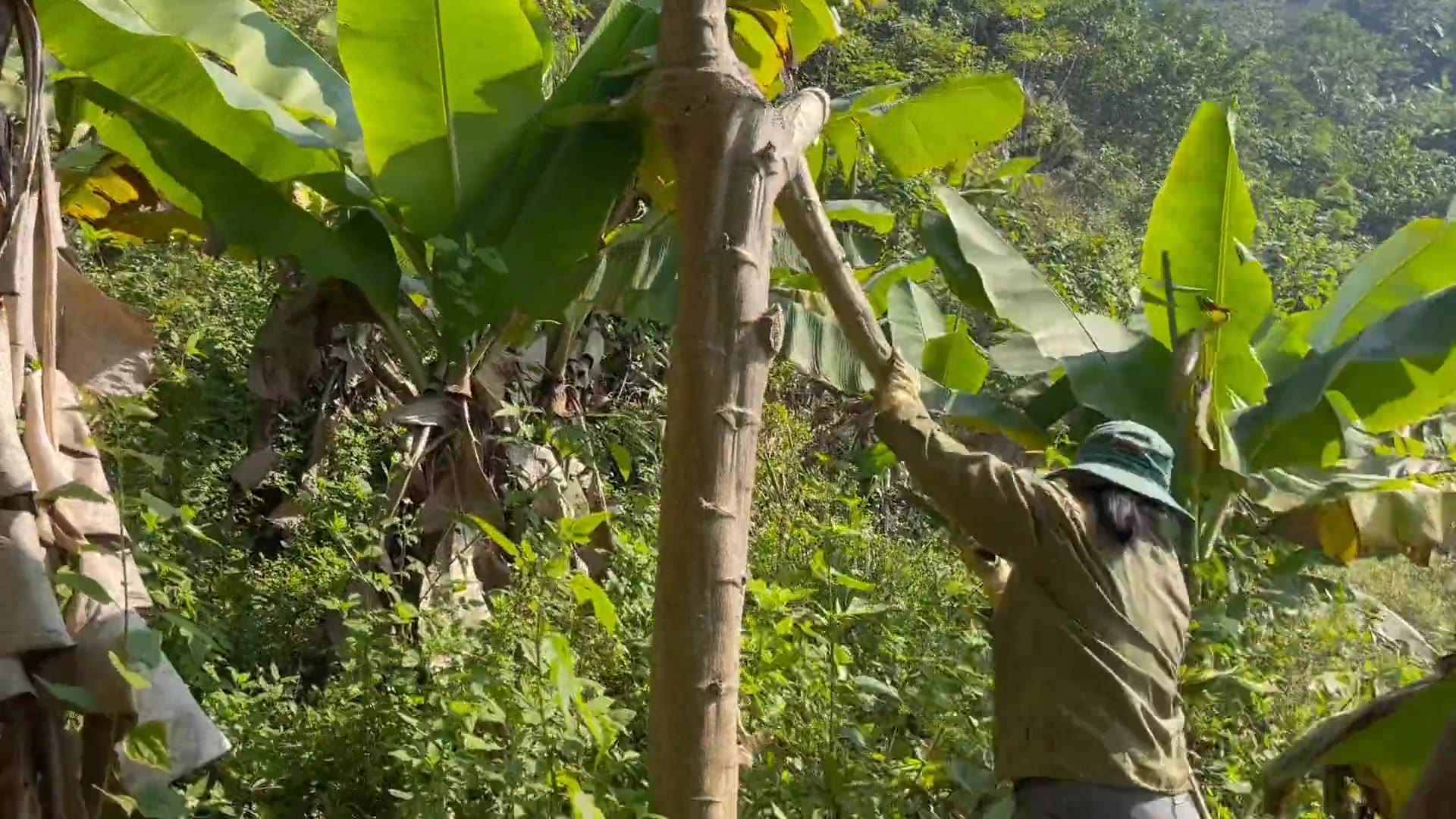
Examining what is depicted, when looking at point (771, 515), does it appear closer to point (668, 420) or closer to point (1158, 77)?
point (668, 420)

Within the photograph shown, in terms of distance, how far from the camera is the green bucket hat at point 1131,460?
2359mm

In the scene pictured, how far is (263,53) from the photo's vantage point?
10.1 ft

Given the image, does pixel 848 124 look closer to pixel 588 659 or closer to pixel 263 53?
pixel 263 53

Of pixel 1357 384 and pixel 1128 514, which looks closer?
pixel 1128 514

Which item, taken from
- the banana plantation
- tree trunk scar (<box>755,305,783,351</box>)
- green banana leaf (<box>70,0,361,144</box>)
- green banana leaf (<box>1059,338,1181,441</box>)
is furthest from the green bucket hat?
green banana leaf (<box>70,0,361,144</box>)

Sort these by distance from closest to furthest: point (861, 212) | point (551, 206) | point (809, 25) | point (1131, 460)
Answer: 1. point (1131, 460)
2. point (551, 206)
3. point (809, 25)
4. point (861, 212)

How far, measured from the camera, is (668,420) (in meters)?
1.91

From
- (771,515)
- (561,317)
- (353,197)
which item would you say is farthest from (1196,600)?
(353,197)

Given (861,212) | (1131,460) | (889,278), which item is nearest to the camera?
(1131,460)

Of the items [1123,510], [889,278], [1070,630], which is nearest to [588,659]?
[1070,630]

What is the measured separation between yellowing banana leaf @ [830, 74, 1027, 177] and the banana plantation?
14mm

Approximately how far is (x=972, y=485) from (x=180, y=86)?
2.03m

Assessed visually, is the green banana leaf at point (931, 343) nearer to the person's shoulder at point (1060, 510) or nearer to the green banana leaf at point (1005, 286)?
the green banana leaf at point (1005, 286)

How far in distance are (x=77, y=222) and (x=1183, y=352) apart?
3.58 metres
